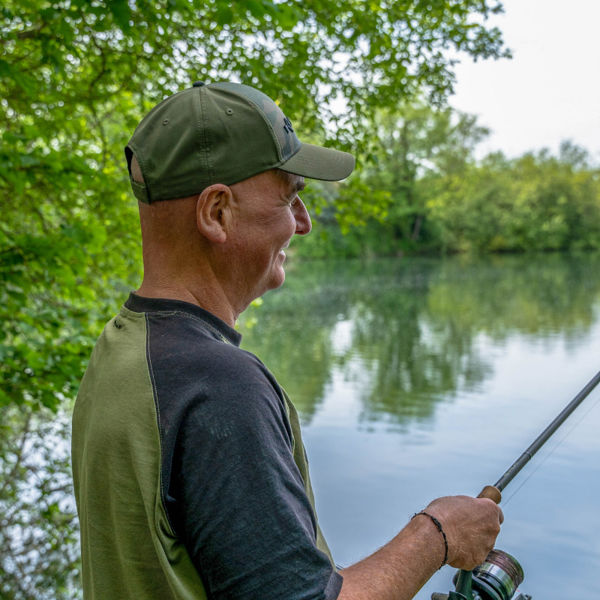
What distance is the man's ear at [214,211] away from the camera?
→ 109cm

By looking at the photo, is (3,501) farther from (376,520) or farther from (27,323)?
(376,520)

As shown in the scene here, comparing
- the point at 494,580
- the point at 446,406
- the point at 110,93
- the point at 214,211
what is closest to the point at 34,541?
the point at 110,93

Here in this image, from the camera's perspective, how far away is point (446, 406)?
1230 cm

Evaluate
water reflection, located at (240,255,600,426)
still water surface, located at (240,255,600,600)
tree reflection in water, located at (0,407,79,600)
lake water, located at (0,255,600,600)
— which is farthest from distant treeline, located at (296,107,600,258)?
tree reflection in water, located at (0,407,79,600)

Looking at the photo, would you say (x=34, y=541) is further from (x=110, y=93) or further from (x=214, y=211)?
Answer: (x=214, y=211)

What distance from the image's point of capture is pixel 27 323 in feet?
12.7

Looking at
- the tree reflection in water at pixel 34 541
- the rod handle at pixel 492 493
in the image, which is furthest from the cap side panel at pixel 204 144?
the tree reflection in water at pixel 34 541

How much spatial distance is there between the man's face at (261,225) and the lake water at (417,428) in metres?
1.22

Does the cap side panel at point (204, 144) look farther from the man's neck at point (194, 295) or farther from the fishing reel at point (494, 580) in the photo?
the fishing reel at point (494, 580)

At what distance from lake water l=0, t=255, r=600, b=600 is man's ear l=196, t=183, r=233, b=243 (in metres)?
1.34

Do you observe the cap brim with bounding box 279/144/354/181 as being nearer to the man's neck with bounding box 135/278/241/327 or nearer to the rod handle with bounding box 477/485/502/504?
the man's neck with bounding box 135/278/241/327

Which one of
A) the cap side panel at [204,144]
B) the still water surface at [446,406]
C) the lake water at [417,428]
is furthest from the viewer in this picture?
the still water surface at [446,406]

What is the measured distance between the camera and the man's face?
1.12 metres

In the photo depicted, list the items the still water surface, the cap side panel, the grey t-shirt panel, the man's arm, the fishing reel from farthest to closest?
the still water surface
the fishing reel
the cap side panel
the man's arm
the grey t-shirt panel
